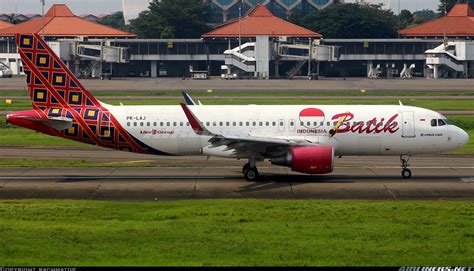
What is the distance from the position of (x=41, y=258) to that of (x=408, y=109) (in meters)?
25.5

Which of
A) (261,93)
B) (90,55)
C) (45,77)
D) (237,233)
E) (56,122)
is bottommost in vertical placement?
(237,233)

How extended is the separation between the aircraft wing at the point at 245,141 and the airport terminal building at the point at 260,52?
120854 mm

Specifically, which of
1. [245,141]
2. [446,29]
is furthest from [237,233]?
[446,29]

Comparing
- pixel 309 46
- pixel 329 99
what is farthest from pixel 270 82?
pixel 329 99

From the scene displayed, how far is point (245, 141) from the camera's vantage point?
147 feet

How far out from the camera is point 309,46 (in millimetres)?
174375

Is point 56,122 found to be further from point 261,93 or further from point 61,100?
point 261,93

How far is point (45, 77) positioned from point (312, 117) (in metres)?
14.1

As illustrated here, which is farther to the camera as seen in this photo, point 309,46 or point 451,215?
point 309,46

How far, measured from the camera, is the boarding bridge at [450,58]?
170m

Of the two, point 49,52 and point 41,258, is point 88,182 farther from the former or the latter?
point 41,258

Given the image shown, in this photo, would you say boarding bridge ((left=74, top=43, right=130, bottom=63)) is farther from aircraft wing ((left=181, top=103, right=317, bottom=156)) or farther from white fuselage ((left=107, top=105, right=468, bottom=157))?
aircraft wing ((left=181, top=103, right=317, bottom=156))

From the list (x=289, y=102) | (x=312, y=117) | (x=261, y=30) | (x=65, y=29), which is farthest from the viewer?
(x=65, y=29)

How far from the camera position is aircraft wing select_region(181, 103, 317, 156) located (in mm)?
43688
